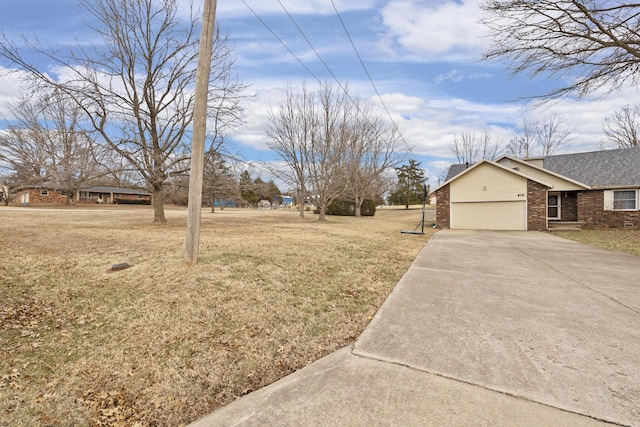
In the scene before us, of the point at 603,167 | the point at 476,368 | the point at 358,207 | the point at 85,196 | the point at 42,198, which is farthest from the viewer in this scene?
the point at 85,196

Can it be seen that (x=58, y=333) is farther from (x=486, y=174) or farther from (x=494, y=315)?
(x=486, y=174)

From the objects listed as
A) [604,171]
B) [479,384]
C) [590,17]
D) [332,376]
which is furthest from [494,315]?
[604,171]

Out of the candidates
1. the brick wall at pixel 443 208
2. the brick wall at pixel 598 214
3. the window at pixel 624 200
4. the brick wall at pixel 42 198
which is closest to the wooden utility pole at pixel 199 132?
the brick wall at pixel 443 208

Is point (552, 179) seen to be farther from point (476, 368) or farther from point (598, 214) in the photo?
point (476, 368)

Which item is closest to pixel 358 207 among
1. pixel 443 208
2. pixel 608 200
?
pixel 443 208

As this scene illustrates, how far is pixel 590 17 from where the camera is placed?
8.31 meters

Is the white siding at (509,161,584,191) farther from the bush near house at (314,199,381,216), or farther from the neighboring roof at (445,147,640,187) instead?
the bush near house at (314,199,381,216)

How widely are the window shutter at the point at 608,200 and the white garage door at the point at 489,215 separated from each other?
4.69 m

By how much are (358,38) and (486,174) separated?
1139 cm

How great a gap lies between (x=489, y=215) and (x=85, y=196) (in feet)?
173

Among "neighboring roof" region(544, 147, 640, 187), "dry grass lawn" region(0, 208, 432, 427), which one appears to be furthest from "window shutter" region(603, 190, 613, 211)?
"dry grass lawn" region(0, 208, 432, 427)

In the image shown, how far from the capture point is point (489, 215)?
17125 mm

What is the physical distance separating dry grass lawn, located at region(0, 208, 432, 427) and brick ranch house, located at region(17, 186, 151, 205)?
33.0 m

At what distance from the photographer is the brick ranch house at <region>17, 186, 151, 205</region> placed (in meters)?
36.8
